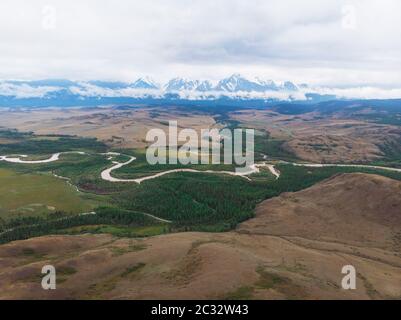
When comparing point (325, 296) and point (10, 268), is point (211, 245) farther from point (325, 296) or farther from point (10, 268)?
point (10, 268)

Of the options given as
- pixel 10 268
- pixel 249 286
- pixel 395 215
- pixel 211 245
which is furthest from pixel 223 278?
pixel 395 215

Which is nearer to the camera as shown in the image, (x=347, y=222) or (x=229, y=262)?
(x=229, y=262)

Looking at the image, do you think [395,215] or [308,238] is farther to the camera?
[395,215]

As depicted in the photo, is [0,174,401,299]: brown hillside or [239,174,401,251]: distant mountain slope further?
[239,174,401,251]: distant mountain slope

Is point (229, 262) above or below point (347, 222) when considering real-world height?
above

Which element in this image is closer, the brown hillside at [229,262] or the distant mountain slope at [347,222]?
the brown hillside at [229,262]
